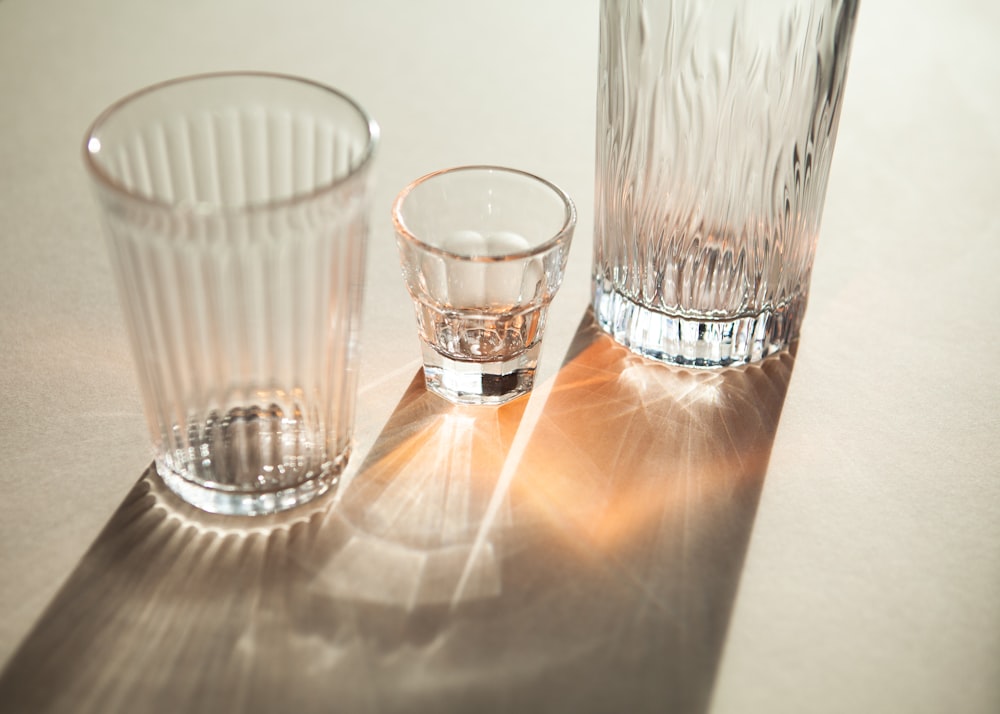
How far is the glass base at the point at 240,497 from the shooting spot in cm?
51

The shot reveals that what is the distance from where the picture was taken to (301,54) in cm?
90

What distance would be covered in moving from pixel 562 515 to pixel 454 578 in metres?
0.06

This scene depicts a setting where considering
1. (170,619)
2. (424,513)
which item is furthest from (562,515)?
(170,619)

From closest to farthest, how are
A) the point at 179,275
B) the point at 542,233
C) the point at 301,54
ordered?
the point at 179,275
the point at 542,233
the point at 301,54

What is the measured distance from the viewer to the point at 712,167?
56 centimetres

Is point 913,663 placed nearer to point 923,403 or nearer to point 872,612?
point 872,612

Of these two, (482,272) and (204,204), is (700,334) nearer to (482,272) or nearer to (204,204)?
(482,272)

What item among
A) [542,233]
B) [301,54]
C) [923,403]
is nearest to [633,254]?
[542,233]

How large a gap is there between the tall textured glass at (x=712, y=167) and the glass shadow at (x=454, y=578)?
0.15ft

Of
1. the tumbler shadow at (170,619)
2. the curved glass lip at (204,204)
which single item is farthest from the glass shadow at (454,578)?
the curved glass lip at (204,204)

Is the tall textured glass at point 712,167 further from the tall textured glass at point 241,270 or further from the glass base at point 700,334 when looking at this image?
the tall textured glass at point 241,270

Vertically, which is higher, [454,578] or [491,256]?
[491,256]

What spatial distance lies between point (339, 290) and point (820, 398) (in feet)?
0.87

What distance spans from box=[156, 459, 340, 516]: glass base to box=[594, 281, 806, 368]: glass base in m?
0.19
